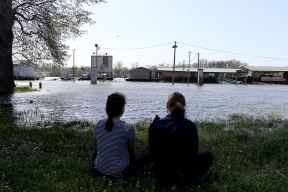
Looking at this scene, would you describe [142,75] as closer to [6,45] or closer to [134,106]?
[6,45]

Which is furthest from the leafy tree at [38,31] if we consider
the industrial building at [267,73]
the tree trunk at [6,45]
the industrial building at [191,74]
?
the industrial building at [267,73]

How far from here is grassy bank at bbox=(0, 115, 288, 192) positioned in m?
7.55

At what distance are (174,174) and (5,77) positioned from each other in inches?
1388

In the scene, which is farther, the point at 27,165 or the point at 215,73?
the point at 215,73

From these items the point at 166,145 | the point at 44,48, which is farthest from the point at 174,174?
the point at 44,48

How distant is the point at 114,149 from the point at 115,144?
83mm

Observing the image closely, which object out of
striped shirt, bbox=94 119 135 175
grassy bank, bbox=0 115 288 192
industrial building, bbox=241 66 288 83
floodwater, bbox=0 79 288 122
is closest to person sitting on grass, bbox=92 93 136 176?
striped shirt, bbox=94 119 135 175

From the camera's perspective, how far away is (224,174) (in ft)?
28.2

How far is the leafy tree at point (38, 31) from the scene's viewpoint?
1312 inches

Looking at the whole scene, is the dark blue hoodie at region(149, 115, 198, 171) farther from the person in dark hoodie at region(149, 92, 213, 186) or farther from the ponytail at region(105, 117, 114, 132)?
the ponytail at region(105, 117, 114, 132)

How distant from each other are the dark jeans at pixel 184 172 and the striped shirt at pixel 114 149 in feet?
1.96

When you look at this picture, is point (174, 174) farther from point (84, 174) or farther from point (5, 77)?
point (5, 77)

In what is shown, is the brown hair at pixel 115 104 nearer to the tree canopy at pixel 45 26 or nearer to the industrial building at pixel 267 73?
the tree canopy at pixel 45 26

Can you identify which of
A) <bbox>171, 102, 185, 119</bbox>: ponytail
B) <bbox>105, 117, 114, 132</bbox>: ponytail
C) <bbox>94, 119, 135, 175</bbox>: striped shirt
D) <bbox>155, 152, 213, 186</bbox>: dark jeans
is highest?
<bbox>171, 102, 185, 119</bbox>: ponytail
